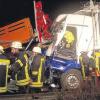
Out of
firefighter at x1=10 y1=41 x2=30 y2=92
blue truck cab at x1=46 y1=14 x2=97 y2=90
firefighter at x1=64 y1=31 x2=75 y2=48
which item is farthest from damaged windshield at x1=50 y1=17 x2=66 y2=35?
firefighter at x1=10 y1=41 x2=30 y2=92

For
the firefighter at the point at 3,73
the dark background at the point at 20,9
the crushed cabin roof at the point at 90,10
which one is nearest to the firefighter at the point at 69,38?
the crushed cabin roof at the point at 90,10

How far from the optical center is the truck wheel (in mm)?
15452

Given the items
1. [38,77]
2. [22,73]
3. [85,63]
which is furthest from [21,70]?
[85,63]

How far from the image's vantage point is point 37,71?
14734 millimetres

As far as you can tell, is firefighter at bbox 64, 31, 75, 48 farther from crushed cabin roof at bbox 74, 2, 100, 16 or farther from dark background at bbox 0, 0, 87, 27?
dark background at bbox 0, 0, 87, 27

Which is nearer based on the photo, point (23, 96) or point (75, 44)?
point (23, 96)

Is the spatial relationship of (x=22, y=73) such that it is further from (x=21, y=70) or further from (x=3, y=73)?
(x=3, y=73)

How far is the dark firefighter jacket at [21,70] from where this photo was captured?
552 inches

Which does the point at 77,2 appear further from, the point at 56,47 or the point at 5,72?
the point at 5,72

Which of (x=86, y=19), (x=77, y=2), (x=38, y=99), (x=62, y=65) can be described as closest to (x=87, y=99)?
(x=38, y=99)

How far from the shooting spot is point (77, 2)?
2414 cm

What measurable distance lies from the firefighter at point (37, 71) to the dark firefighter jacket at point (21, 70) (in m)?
0.41

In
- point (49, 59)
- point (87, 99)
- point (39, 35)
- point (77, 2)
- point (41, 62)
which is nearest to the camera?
point (87, 99)

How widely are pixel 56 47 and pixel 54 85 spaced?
4.22 feet
